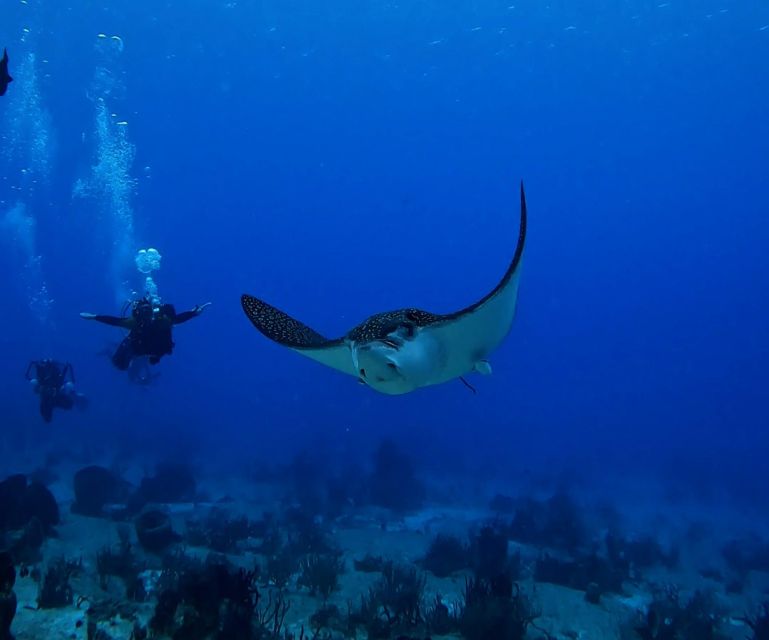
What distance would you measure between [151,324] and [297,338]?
5843 mm

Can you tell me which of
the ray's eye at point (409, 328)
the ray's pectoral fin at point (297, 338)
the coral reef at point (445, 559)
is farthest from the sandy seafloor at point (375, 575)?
the ray's eye at point (409, 328)

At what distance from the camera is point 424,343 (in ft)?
15.2

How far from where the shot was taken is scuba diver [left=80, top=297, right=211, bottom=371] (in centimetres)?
1085

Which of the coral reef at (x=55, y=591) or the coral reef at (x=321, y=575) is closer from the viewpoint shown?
the coral reef at (x=55, y=591)

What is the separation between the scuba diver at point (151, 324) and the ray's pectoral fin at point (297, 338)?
435 cm

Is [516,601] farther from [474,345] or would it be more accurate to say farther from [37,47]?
[37,47]

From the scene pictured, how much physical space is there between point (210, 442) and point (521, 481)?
27190mm

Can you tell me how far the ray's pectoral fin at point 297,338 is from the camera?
523 centimetres

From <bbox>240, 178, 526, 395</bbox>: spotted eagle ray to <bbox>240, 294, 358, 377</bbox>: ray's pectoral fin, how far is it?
0.05 ft

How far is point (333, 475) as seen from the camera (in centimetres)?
2664

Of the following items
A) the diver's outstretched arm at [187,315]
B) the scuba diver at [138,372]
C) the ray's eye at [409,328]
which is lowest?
the ray's eye at [409,328]

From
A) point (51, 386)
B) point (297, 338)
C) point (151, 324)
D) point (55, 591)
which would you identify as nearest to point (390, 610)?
point (55, 591)

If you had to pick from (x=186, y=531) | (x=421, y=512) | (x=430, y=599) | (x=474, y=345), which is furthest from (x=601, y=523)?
(x=474, y=345)

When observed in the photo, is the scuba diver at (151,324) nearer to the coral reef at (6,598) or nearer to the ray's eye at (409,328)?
the coral reef at (6,598)
